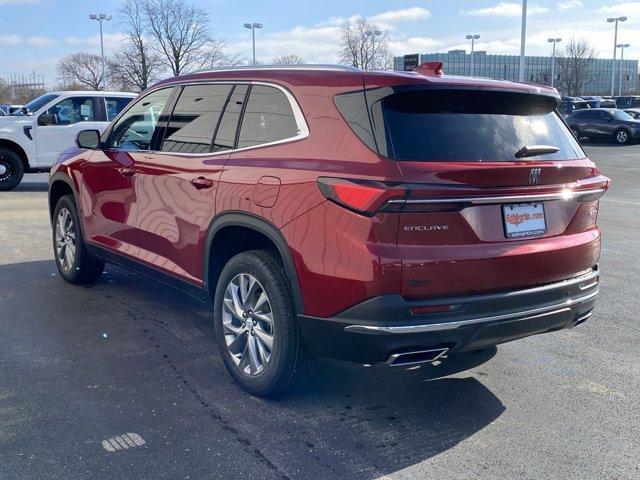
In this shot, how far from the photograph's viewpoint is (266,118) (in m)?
3.94

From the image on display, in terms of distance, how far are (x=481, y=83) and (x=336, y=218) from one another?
1.12 meters

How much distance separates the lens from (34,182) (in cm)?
1652

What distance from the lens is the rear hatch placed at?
3158 mm

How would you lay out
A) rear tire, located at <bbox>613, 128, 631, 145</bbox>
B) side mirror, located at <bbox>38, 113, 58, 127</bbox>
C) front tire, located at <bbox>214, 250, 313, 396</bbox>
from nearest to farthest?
front tire, located at <bbox>214, 250, 313, 396</bbox>
side mirror, located at <bbox>38, 113, 58, 127</bbox>
rear tire, located at <bbox>613, 128, 631, 145</bbox>

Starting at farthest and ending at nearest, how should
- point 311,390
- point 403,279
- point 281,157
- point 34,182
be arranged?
point 34,182, point 311,390, point 281,157, point 403,279

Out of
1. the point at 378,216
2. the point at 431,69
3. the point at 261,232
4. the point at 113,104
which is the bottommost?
the point at 261,232

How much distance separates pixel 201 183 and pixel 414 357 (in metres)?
1.79

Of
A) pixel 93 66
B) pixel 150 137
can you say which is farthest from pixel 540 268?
pixel 93 66

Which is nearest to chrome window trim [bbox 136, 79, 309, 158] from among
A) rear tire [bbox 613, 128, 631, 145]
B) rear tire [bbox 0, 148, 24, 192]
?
rear tire [bbox 0, 148, 24, 192]

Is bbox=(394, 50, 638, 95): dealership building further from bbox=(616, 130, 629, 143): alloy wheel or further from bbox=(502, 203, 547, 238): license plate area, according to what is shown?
bbox=(502, 203, 547, 238): license plate area

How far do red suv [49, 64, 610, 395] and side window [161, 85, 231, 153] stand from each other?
0.9 inches

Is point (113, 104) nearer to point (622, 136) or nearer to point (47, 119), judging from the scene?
point (47, 119)

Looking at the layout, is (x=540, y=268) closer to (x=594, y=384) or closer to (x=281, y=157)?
(x=594, y=384)

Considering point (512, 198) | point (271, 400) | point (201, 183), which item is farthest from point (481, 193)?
point (201, 183)
